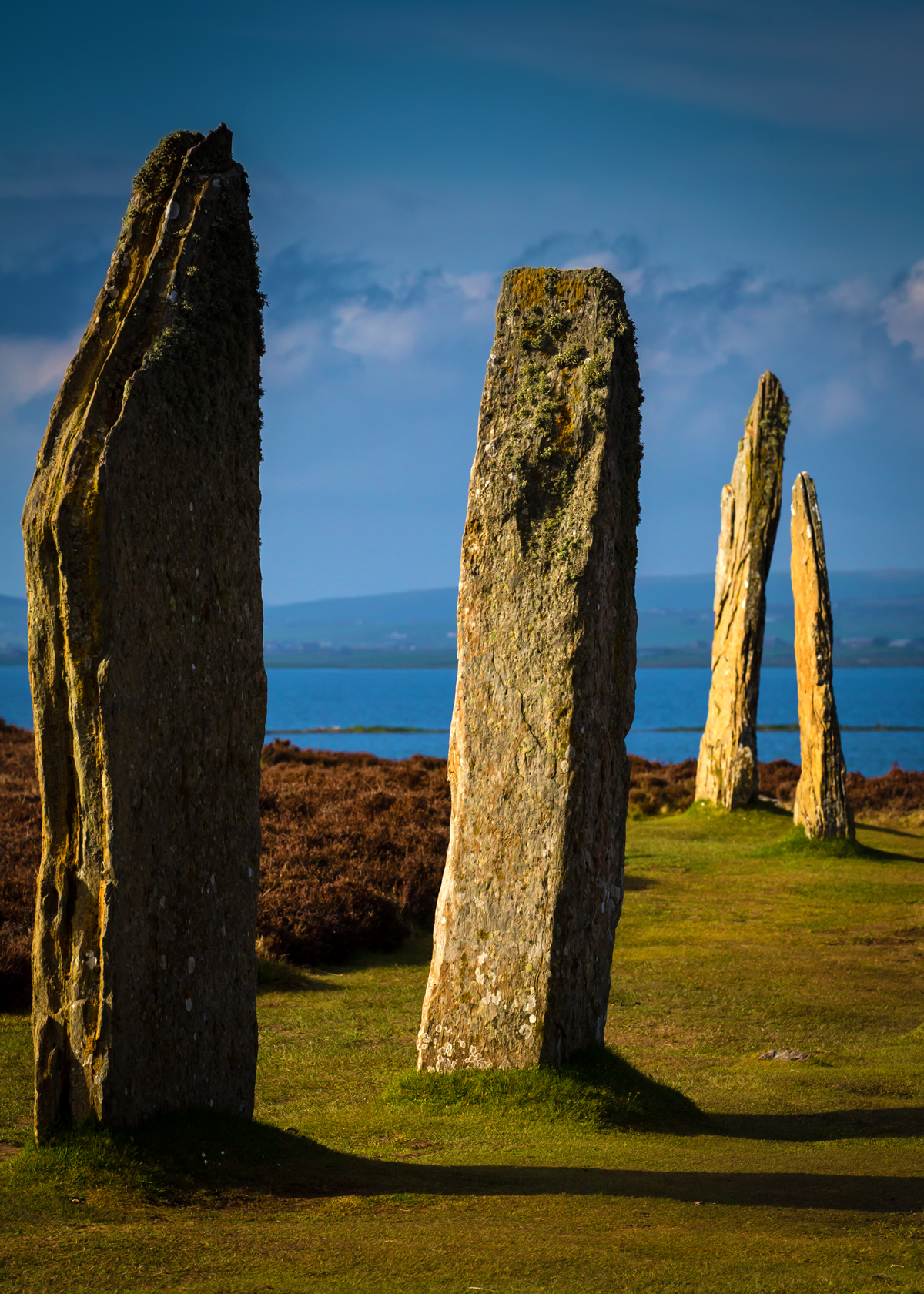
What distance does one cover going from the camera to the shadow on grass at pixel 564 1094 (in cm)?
561

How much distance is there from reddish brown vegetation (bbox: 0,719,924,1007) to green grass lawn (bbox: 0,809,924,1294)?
0.56 m

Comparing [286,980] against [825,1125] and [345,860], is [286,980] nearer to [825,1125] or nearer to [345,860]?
[345,860]

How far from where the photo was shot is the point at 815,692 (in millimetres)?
14305

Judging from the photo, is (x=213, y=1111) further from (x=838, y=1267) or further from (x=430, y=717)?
(x=430, y=717)

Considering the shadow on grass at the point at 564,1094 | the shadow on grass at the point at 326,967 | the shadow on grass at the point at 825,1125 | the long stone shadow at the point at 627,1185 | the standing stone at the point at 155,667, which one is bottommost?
the shadow on grass at the point at 326,967

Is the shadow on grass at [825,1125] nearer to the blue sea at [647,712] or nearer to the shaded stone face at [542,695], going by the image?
the shaded stone face at [542,695]

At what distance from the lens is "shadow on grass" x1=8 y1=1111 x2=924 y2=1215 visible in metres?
4.01

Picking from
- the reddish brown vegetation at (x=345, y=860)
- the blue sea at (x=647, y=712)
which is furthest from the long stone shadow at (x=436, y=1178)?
the blue sea at (x=647, y=712)

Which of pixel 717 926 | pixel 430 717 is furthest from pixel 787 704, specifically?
pixel 717 926

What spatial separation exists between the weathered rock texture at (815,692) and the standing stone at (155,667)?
10.7 m

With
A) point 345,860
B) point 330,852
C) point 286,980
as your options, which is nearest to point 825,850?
point 345,860

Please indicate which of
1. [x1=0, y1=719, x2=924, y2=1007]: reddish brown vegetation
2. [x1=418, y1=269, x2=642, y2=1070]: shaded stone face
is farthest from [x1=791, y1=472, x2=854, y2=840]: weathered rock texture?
[x1=418, y1=269, x2=642, y2=1070]: shaded stone face

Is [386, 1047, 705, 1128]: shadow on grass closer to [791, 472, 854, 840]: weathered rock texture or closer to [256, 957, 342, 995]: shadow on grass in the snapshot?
[256, 957, 342, 995]: shadow on grass

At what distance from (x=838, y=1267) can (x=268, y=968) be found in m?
6.54
